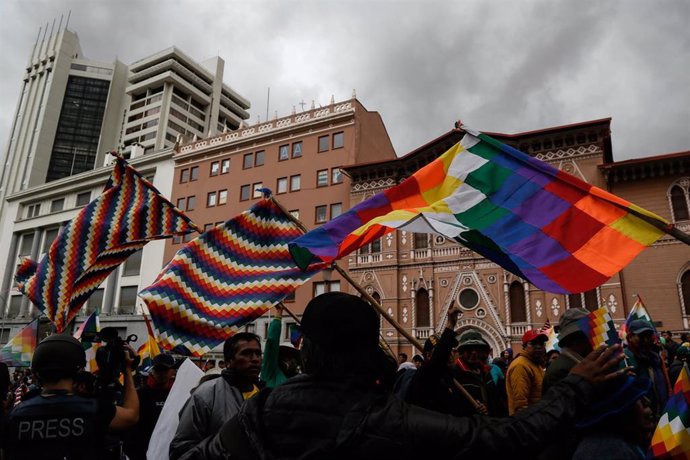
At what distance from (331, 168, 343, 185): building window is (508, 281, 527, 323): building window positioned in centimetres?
1278

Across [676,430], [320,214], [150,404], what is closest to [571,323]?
[676,430]

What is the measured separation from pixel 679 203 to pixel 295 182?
71.9ft

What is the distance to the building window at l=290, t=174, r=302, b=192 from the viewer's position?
33375 millimetres

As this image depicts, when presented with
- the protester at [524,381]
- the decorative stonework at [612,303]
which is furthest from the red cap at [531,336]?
the decorative stonework at [612,303]

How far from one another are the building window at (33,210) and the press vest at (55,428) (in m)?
55.6

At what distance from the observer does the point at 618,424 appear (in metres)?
2.34

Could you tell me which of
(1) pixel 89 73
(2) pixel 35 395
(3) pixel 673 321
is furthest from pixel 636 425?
(1) pixel 89 73

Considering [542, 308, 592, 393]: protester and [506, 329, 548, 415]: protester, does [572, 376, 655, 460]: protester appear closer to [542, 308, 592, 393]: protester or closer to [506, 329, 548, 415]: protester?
[542, 308, 592, 393]: protester

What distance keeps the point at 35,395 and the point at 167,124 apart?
79.5 meters

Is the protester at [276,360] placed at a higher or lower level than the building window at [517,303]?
lower

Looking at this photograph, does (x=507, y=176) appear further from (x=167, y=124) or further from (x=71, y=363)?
(x=167, y=124)

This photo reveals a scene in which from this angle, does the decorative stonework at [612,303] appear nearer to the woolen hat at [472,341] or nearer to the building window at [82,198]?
the woolen hat at [472,341]

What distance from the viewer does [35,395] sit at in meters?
3.12

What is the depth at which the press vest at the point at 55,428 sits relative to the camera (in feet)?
9.41
